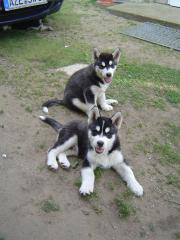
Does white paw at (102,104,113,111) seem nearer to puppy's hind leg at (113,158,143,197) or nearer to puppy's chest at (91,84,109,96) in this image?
puppy's chest at (91,84,109,96)

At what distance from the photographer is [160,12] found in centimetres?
983

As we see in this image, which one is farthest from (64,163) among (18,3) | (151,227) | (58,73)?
(18,3)

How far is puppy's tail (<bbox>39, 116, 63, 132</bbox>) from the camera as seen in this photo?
4.91m

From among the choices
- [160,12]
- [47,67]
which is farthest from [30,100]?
[160,12]

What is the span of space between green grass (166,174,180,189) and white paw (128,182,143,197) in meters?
0.41

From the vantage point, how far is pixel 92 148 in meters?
4.18

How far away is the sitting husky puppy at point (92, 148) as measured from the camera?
4.03 metres

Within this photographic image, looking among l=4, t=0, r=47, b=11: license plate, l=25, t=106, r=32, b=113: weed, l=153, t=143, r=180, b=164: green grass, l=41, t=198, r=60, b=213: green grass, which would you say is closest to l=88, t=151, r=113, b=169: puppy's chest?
l=41, t=198, r=60, b=213: green grass

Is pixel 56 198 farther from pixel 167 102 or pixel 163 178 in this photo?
pixel 167 102

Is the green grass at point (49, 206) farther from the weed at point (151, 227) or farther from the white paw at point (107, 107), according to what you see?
the white paw at point (107, 107)

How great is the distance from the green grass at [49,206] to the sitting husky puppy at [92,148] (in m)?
0.30

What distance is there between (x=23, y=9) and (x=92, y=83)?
2.80m

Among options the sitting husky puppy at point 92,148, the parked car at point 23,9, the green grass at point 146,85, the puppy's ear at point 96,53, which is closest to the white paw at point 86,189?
the sitting husky puppy at point 92,148

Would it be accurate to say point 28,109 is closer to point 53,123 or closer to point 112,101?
point 53,123
